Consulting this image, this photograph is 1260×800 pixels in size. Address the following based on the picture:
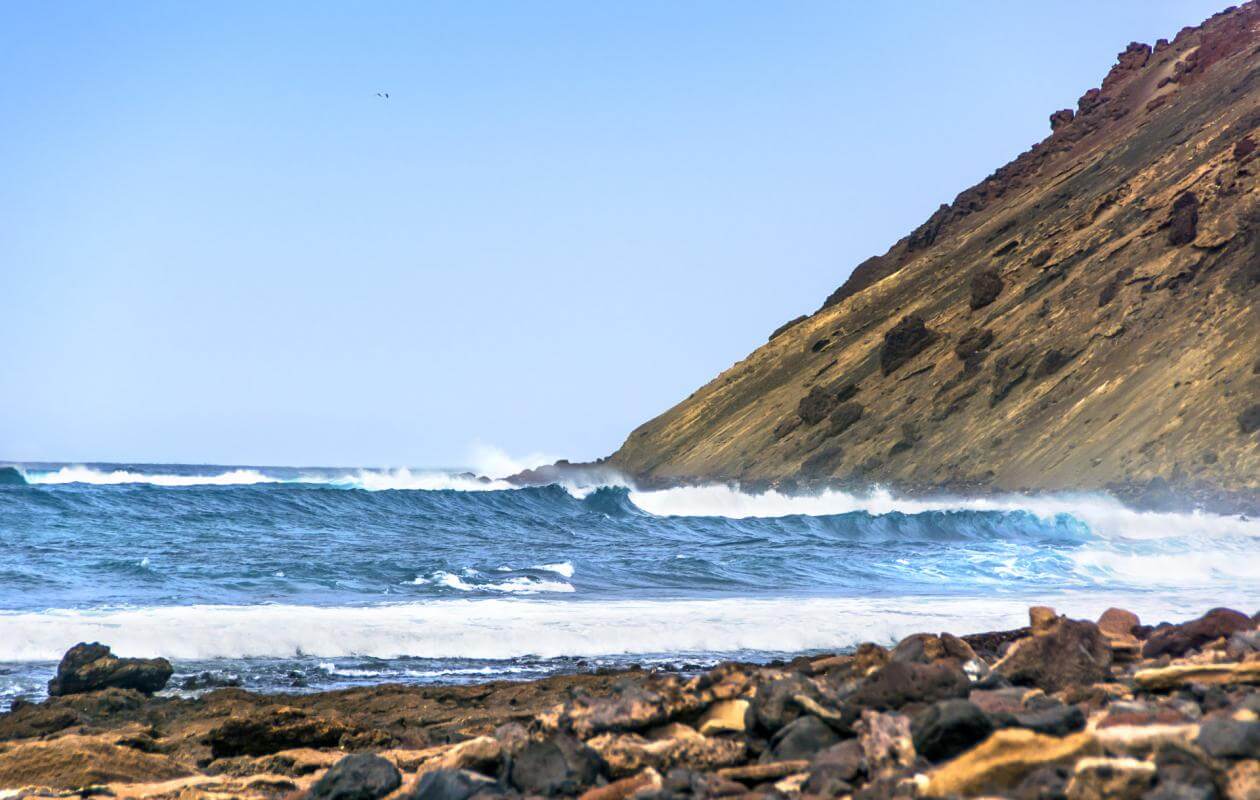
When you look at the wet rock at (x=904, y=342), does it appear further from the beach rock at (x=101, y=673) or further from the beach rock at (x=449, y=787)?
the beach rock at (x=449, y=787)

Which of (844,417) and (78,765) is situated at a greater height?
(844,417)

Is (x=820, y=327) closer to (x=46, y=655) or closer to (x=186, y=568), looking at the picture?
(x=186, y=568)

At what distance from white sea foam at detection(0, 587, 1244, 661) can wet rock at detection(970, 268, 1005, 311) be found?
55594 mm

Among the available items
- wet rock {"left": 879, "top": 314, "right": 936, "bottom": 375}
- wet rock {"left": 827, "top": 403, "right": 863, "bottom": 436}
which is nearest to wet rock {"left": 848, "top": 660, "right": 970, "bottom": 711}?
wet rock {"left": 827, "top": 403, "right": 863, "bottom": 436}

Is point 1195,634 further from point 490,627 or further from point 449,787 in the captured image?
point 490,627

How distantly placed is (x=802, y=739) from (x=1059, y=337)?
5938 cm

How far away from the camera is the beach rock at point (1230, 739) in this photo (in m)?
3.67

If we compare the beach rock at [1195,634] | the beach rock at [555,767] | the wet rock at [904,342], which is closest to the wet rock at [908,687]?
the beach rock at [555,767]

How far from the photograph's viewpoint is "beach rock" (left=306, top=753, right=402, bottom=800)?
4996 millimetres

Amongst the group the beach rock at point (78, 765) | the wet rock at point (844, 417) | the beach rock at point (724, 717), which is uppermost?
the wet rock at point (844, 417)

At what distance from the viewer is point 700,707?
A: 5.57 meters

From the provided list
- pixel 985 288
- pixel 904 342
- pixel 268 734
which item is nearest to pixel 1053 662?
pixel 268 734

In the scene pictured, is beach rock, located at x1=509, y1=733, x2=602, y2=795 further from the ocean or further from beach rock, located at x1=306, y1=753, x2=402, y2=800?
the ocean

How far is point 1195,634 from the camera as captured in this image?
284 inches
